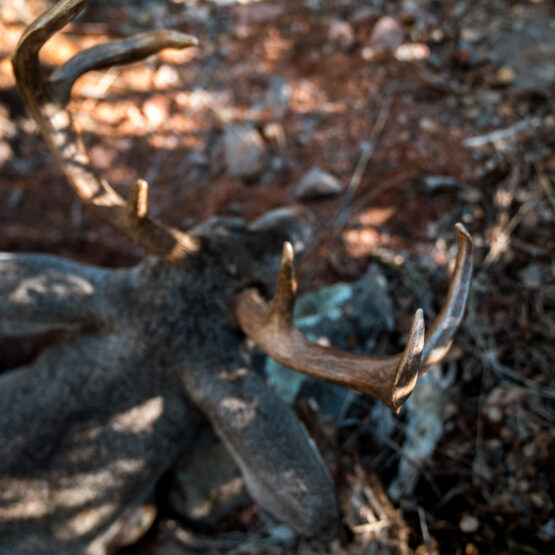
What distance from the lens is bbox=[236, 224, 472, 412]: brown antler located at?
5.29 ft

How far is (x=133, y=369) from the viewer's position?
2.48 metres

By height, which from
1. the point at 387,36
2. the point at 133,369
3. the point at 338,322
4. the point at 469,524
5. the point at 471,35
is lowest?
the point at 469,524

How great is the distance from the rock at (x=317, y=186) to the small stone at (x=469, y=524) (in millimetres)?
2189

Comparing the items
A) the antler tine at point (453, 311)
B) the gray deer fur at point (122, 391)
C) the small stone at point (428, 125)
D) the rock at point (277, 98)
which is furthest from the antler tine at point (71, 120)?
the small stone at point (428, 125)

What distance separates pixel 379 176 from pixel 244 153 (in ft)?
3.36

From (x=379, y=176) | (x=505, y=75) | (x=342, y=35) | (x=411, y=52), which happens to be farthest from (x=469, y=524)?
(x=342, y=35)

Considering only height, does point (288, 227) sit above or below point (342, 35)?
below

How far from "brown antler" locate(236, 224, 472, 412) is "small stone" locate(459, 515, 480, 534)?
124 centimetres

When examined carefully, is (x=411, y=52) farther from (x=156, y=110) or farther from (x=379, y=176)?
(x=156, y=110)

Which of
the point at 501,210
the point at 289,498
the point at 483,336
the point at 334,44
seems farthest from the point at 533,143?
the point at 289,498

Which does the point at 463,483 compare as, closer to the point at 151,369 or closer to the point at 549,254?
the point at 549,254

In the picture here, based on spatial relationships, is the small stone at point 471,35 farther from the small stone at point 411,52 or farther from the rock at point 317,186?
the rock at point 317,186

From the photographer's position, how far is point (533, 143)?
131 inches

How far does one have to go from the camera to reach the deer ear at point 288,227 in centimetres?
270
